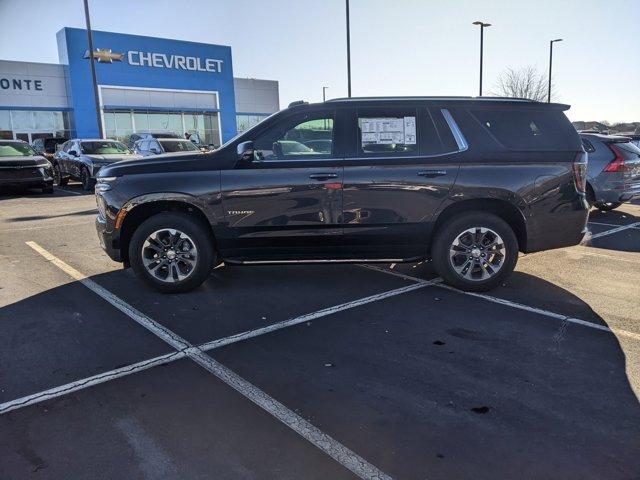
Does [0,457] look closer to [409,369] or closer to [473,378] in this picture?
[409,369]

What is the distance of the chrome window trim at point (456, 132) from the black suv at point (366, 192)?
10 mm

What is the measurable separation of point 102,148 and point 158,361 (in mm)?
15380

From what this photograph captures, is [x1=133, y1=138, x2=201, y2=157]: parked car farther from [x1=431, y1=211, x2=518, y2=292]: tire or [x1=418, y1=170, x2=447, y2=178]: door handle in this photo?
[x1=431, y1=211, x2=518, y2=292]: tire

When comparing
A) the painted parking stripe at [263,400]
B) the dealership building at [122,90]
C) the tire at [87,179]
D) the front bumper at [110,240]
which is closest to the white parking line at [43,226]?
the front bumper at [110,240]

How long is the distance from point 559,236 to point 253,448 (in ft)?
13.3

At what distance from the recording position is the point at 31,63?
103 feet

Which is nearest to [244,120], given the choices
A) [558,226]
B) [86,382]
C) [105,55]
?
[105,55]

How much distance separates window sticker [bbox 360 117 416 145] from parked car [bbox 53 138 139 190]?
1222cm

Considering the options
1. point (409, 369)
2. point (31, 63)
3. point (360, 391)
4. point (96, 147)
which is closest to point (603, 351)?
point (409, 369)

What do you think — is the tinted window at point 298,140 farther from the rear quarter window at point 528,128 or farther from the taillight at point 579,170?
the taillight at point 579,170

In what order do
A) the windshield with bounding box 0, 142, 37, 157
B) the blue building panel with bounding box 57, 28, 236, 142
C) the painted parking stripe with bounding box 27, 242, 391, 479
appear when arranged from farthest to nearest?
the blue building panel with bounding box 57, 28, 236, 142 < the windshield with bounding box 0, 142, 37, 157 < the painted parking stripe with bounding box 27, 242, 391, 479

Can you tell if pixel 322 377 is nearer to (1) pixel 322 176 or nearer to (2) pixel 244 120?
(1) pixel 322 176

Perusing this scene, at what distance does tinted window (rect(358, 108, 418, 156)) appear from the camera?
5.29 metres

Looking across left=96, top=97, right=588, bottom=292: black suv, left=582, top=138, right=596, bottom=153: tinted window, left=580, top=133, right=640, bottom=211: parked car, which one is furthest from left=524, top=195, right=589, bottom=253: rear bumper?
left=582, top=138, right=596, bottom=153: tinted window
